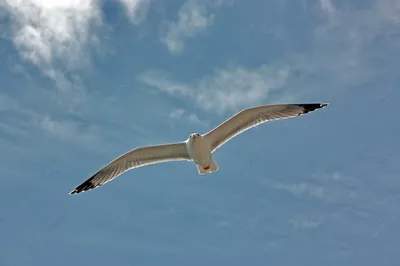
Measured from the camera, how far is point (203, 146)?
1673 centimetres

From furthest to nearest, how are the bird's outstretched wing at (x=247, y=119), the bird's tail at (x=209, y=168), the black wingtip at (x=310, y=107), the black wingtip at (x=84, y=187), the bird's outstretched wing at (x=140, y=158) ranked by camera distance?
the black wingtip at (x=84, y=187)
the black wingtip at (x=310, y=107)
the bird's outstretched wing at (x=140, y=158)
the bird's outstretched wing at (x=247, y=119)
the bird's tail at (x=209, y=168)

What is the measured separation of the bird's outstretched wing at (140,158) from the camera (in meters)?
17.3

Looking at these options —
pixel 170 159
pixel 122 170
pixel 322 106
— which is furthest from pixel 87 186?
pixel 322 106

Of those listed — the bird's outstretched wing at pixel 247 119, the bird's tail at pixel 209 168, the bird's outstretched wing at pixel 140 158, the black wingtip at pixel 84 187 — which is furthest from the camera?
the black wingtip at pixel 84 187

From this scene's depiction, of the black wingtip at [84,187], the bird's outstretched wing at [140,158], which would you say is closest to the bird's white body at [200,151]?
the bird's outstretched wing at [140,158]

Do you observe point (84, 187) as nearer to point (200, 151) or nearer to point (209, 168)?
point (200, 151)

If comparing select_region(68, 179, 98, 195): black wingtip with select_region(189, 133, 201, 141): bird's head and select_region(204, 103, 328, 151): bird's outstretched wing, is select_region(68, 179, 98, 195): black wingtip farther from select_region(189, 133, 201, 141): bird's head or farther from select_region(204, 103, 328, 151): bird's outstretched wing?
select_region(204, 103, 328, 151): bird's outstretched wing

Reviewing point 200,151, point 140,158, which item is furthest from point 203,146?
point 140,158

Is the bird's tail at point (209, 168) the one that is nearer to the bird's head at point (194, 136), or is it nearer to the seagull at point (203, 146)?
the seagull at point (203, 146)

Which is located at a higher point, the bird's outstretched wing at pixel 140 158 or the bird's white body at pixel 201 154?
the bird's outstretched wing at pixel 140 158

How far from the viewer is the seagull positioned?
16.7 metres

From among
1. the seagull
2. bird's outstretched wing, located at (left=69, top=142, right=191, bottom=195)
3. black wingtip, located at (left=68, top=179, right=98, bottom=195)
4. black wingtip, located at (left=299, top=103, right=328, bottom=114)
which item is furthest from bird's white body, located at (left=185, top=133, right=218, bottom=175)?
black wingtip, located at (left=68, top=179, right=98, bottom=195)

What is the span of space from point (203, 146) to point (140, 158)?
1.94 metres

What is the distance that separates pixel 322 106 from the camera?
17906mm
